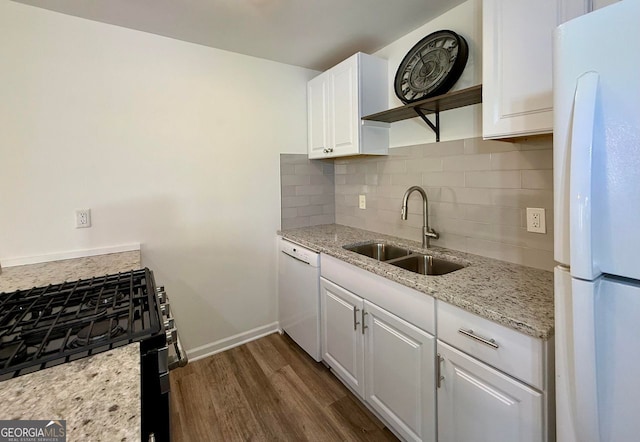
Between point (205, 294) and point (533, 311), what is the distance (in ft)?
6.80

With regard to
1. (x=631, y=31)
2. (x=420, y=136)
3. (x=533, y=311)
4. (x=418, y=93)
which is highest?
(x=418, y=93)

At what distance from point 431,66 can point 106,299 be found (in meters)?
2.03

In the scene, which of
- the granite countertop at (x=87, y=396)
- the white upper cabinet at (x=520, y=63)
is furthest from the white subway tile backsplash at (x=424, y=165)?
the granite countertop at (x=87, y=396)

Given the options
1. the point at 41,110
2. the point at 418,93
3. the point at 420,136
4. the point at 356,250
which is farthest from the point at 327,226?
Answer: the point at 41,110

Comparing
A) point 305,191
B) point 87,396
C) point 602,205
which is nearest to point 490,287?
point 602,205

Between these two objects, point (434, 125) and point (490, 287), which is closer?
point (490, 287)

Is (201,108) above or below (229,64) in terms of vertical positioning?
below

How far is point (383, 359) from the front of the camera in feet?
4.86

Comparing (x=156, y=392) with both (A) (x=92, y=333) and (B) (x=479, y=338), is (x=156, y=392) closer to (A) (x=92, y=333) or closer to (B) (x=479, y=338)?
(A) (x=92, y=333)

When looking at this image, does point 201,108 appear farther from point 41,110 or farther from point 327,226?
point 327,226

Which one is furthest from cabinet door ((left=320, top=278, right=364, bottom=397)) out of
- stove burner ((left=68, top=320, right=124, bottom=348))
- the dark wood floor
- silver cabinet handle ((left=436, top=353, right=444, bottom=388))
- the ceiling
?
the ceiling

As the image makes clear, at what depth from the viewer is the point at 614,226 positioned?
625 mm

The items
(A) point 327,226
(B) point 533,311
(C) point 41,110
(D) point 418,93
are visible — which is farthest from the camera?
(A) point 327,226

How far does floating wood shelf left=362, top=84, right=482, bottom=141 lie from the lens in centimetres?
146
